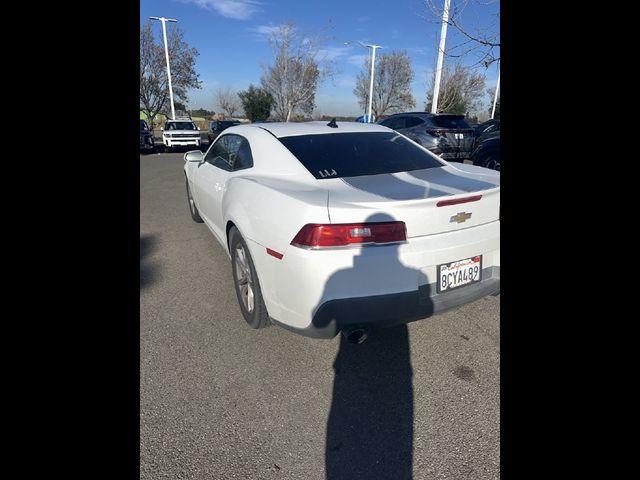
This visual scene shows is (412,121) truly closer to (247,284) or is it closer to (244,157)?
(244,157)

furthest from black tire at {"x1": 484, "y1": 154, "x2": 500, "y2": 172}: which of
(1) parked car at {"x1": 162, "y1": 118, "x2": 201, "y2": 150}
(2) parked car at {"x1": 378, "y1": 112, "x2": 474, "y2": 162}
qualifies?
(1) parked car at {"x1": 162, "y1": 118, "x2": 201, "y2": 150}

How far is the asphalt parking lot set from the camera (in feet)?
5.62

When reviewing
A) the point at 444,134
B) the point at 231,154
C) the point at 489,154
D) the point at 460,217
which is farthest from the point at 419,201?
the point at 444,134

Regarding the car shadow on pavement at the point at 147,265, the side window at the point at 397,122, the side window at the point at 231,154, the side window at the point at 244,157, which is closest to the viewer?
the side window at the point at 244,157

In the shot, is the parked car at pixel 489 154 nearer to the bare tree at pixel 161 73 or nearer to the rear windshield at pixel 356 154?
the rear windshield at pixel 356 154

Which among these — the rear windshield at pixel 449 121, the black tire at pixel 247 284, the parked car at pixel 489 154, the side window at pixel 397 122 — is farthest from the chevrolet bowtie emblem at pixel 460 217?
the side window at pixel 397 122

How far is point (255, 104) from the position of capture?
3541 centimetres

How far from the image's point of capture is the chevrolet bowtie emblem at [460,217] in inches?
82.1

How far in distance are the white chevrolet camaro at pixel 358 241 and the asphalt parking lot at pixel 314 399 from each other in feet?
1.15

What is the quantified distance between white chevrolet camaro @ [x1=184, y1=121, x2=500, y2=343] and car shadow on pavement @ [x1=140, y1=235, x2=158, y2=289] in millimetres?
1462

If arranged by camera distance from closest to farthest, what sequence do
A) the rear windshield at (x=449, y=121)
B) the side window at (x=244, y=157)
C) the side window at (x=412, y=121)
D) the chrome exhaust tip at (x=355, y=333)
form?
the chrome exhaust tip at (x=355, y=333), the side window at (x=244, y=157), the rear windshield at (x=449, y=121), the side window at (x=412, y=121)

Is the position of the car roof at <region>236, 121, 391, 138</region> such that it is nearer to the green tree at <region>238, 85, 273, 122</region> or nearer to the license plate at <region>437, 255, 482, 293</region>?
the license plate at <region>437, 255, 482, 293</region>
